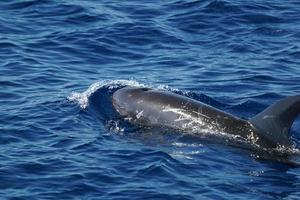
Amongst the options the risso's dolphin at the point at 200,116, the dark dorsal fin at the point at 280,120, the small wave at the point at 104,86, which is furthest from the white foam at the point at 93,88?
the dark dorsal fin at the point at 280,120

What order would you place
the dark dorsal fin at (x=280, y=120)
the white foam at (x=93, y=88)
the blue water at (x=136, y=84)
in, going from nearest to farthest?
the blue water at (x=136, y=84) → the dark dorsal fin at (x=280, y=120) → the white foam at (x=93, y=88)

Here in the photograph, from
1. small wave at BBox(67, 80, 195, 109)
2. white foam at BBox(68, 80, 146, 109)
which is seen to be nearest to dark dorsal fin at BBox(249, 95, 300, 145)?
small wave at BBox(67, 80, 195, 109)

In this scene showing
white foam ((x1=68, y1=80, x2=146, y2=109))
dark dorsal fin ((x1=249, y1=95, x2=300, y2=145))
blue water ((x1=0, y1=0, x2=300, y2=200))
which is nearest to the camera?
blue water ((x1=0, y1=0, x2=300, y2=200))

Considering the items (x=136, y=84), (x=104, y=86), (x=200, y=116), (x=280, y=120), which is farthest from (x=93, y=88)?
(x=280, y=120)

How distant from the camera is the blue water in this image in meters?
14.7

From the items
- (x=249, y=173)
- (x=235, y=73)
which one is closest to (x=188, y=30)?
(x=235, y=73)

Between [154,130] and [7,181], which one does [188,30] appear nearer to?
[154,130]

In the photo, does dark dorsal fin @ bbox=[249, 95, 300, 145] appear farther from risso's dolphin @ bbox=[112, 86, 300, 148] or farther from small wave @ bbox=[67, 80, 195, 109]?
small wave @ bbox=[67, 80, 195, 109]

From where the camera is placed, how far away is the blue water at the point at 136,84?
14672 millimetres

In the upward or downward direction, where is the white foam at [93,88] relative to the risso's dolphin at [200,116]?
upward

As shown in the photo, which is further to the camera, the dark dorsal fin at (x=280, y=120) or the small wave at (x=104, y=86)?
the small wave at (x=104, y=86)

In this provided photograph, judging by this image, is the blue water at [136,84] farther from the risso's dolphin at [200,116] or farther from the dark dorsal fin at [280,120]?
the dark dorsal fin at [280,120]

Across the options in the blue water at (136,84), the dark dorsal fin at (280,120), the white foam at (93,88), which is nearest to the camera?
the blue water at (136,84)

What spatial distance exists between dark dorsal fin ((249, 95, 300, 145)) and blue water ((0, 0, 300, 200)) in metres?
0.51
